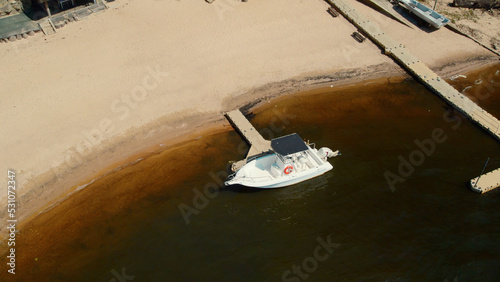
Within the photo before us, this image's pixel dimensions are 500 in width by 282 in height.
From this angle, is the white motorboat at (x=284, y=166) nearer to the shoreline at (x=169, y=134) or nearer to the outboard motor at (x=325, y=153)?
the outboard motor at (x=325, y=153)

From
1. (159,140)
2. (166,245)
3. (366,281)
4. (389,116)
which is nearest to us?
(366,281)

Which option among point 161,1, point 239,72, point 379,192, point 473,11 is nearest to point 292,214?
point 379,192

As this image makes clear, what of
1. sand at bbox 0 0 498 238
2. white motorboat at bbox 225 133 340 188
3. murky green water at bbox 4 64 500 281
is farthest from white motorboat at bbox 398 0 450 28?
white motorboat at bbox 225 133 340 188

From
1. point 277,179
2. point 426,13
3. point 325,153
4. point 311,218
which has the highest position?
point 426,13

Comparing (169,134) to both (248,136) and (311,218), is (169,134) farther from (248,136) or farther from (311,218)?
(311,218)

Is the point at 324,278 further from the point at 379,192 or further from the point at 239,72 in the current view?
the point at 239,72

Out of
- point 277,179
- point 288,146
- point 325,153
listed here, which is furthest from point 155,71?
point 325,153
